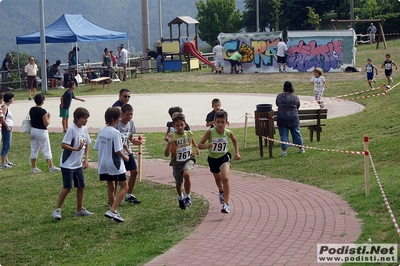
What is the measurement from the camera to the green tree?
244ft

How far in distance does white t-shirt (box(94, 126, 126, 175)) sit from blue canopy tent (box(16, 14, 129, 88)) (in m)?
27.2

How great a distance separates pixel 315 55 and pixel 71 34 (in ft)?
44.0

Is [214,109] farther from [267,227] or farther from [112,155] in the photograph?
[267,227]

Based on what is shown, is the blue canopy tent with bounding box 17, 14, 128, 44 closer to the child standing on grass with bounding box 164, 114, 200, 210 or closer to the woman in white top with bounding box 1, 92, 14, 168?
the woman in white top with bounding box 1, 92, 14, 168

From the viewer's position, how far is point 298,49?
41.0 m

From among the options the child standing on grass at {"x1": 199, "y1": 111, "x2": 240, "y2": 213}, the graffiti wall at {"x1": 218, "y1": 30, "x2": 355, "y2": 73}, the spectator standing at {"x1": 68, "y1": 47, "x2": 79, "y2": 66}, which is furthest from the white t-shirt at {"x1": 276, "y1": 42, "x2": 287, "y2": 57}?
the child standing on grass at {"x1": 199, "y1": 111, "x2": 240, "y2": 213}

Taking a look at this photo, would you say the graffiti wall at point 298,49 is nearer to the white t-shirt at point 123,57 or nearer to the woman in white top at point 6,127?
the white t-shirt at point 123,57

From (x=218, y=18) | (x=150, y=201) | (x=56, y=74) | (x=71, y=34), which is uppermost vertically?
(x=218, y=18)

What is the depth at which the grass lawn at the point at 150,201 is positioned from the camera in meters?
9.00

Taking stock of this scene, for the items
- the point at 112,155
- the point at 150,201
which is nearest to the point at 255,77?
the point at 150,201

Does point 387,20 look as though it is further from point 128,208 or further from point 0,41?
point 0,41

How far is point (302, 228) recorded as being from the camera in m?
9.36

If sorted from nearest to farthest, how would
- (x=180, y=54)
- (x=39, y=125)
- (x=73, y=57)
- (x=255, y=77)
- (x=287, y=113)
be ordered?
(x=39, y=125)
(x=287, y=113)
(x=255, y=77)
(x=73, y=57)
(x=180, y=54)

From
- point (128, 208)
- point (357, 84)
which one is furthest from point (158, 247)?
point (357, 84)
